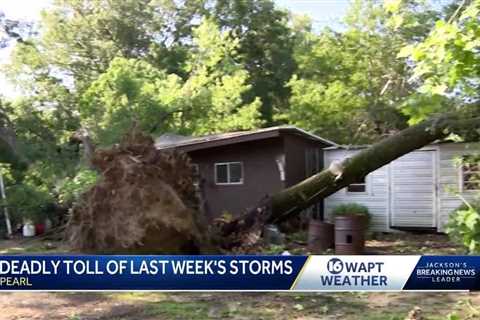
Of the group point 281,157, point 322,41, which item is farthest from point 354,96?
point 281,157

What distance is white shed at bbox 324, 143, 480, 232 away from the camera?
47.0ft

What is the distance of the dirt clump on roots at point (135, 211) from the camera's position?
9.49 meters

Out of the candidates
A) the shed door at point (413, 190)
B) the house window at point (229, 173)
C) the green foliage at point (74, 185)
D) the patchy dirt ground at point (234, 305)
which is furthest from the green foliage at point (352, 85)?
the patchy dirt ground at point (234, 305)

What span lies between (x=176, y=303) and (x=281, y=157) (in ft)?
29.2

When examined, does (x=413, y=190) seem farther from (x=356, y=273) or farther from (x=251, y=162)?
(x=356, y=273)

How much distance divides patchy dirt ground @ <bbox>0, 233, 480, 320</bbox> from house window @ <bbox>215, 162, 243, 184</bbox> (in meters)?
8.99

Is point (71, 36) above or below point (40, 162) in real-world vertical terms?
above

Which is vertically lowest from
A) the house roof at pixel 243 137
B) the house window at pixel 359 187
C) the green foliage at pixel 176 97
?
the house window at pixel 359 187

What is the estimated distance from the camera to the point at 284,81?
31.9m

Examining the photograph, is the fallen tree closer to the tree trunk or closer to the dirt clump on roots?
the dirt clump on roots

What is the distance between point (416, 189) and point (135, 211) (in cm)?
849

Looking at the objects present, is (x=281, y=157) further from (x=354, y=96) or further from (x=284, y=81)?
(x=284, y=81)

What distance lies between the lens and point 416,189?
14906 mm

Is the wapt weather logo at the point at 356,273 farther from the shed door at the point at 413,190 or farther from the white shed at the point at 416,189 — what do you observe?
the shed door at the point at 413,190
